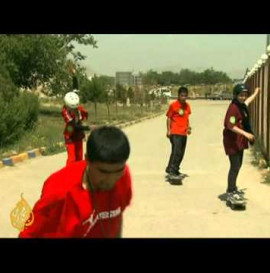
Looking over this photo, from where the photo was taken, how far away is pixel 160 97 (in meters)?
57.4

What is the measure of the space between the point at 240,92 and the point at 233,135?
0.60m

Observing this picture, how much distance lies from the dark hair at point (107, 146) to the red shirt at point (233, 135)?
18.4ft

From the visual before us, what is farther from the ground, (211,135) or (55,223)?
(55,223)

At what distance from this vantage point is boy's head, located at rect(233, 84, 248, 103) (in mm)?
7996

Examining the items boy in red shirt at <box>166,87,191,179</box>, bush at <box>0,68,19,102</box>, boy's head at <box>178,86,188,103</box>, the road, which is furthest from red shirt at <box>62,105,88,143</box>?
bush at <box>0,68,19,102</box>

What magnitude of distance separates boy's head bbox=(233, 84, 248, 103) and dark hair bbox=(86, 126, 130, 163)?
5764mm

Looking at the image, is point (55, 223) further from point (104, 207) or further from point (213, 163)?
point (213, 163)

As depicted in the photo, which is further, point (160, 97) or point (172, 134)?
point (160, 97)

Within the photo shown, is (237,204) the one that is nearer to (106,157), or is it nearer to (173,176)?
(173,176)

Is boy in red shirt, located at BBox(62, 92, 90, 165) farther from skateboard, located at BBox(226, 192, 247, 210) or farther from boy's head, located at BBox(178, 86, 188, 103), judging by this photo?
skateboard, located at BBox(226, 192, 247, 210)

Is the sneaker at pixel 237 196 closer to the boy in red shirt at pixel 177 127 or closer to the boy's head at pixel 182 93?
the boy in red shirt at pixel 177 127

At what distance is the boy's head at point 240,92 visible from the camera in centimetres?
800
